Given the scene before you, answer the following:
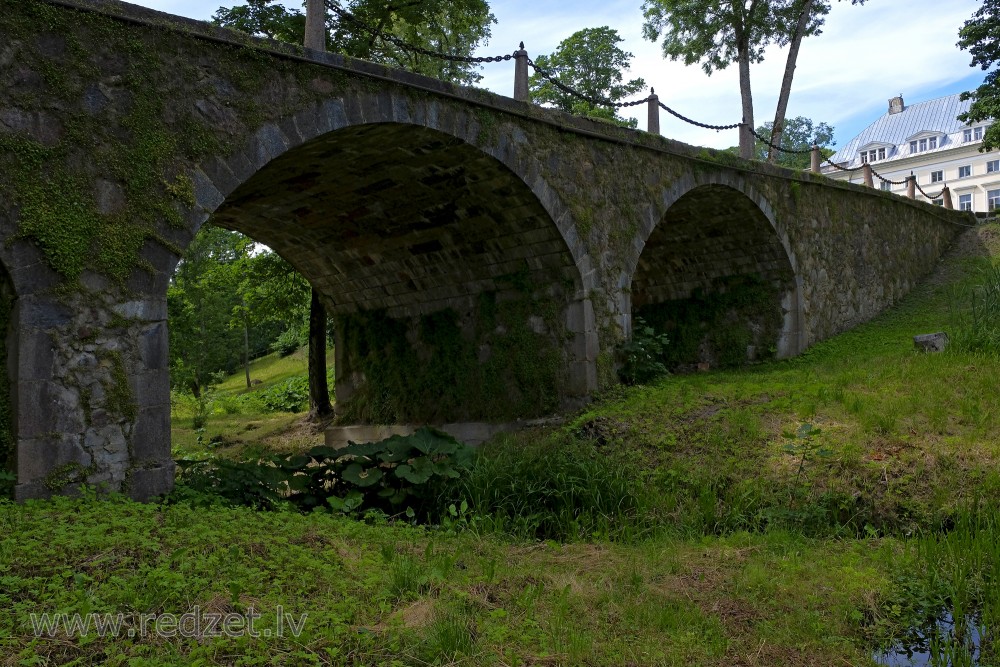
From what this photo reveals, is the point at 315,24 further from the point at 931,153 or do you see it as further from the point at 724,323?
the point at 931,153

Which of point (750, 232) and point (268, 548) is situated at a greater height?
point (750, 232)

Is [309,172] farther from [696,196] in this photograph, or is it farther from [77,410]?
[696,196]

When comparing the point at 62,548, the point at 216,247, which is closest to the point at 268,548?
the point at 62,548

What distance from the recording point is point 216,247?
27.9 m

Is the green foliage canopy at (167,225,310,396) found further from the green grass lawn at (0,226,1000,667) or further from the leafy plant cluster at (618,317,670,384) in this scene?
the green grass lawn at (0,226,1000,667)

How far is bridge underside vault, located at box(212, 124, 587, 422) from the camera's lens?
8430 millimetres

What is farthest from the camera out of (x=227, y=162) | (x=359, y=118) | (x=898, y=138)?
(x=898, y=138)

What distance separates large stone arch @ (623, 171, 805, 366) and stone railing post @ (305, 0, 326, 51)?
20.5 feet

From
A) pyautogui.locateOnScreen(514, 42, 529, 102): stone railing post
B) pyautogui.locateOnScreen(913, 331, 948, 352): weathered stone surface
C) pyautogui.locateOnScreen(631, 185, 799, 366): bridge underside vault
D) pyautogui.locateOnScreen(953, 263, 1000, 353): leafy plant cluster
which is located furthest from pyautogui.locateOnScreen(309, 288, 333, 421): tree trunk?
pyautogui.locateOnScreen(953, 263, 1000, 353): leafy plant cluster

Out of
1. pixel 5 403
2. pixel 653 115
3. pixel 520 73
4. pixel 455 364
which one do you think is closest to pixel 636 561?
pixel 5 403

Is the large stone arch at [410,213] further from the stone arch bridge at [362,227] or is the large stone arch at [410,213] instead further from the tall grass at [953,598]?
the tall grass at [953,598]

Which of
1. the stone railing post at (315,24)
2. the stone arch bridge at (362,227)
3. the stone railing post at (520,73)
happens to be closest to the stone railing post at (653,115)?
the stone arch bridge at (362,227)

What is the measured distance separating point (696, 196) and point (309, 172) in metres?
6.38

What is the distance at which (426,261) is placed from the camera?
10.5 metres
